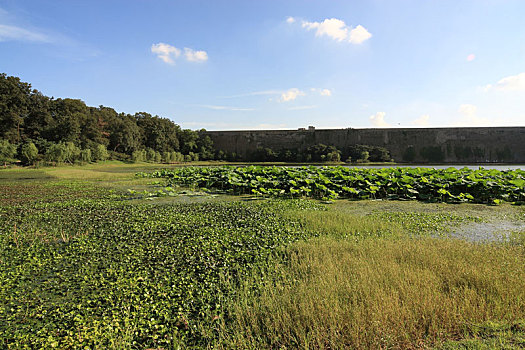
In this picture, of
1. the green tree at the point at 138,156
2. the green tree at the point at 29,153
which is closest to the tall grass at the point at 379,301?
the green tree at the point at 29,153

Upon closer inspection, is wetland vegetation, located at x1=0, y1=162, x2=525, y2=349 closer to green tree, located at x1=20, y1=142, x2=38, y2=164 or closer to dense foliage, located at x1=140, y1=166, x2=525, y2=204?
dense foliage, located at x1=140, y1=166, x2=525, y2=204

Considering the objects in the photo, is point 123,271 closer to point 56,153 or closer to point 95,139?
point 56,153

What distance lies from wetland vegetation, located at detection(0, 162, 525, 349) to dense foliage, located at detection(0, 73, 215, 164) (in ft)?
82.3

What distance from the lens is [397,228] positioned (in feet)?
17.3

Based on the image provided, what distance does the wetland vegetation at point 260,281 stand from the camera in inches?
91.4

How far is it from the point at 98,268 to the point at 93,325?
55.1 inches

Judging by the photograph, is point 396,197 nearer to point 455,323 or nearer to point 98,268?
point 455,323

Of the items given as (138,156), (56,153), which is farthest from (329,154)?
(56,153)

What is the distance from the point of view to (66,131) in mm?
30203

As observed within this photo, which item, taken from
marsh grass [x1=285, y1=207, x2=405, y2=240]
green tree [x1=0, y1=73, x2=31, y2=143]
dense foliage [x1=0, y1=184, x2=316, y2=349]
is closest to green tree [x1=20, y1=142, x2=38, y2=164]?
green tree [x1=0, y1=73, x2=31, y2=143]

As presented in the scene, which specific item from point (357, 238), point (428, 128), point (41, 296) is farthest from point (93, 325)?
point (428, 128)

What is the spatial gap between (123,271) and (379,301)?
294cm

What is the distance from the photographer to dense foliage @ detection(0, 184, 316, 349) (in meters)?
2.47

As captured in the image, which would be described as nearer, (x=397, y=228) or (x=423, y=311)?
(x=423, y=311)
